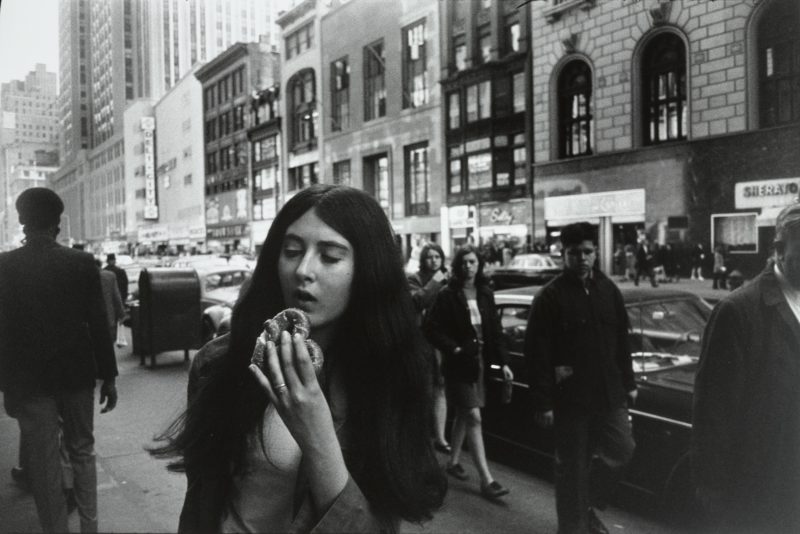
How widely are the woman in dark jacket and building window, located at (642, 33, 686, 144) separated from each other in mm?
1470

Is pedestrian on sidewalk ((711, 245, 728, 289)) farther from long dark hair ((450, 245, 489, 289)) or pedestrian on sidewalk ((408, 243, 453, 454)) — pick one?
pedestrian on sidewalk ((408, 243, 453, 454))

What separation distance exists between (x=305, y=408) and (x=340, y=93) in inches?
65.2

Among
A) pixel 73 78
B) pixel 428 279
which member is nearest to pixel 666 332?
pixel 428 279

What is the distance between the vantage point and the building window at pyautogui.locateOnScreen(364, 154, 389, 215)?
2010 millimetres

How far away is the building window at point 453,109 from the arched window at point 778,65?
3.06 feet

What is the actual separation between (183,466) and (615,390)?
2.55 meters

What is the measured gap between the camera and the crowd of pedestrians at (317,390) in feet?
3.11

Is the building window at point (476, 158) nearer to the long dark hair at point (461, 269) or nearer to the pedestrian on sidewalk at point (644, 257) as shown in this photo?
the long dark hair at point (461, 269)

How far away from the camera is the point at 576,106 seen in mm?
4168

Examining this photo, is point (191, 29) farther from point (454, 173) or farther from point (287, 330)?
point (454, 173)

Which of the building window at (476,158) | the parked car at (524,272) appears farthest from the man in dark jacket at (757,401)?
the parked car at (524,272)

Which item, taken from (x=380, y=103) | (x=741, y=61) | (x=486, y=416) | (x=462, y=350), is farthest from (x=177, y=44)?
(x=486, y=416)

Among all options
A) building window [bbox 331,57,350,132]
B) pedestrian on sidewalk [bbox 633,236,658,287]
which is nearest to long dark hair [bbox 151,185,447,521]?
building window [bbox 331,57,350,132]

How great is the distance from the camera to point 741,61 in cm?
208
